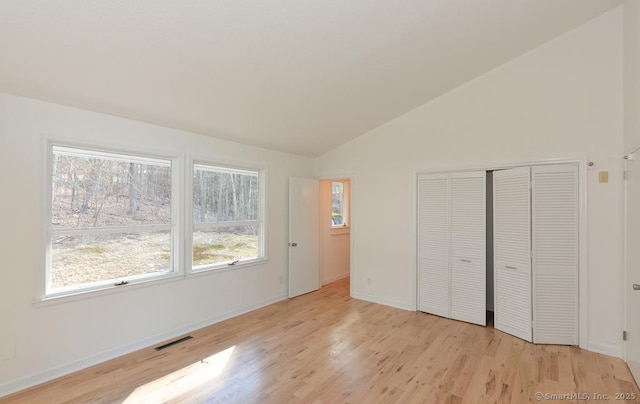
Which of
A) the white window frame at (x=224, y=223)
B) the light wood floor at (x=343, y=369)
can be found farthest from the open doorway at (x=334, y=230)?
the light wood floor at (x=343, y=369)

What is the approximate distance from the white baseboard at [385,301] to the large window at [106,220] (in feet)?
9.60

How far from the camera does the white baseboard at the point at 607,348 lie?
3.05 meters

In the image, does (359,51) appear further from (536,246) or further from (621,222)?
(621,222)

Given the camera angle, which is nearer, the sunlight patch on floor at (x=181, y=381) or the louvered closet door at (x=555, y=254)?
the sunlight patch on floor at (x=181, y=381)

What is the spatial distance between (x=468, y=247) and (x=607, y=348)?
1.62 m

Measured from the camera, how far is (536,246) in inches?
134

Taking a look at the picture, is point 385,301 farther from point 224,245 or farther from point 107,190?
point 107,190

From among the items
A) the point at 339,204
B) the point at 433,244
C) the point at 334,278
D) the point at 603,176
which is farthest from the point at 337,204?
the point at 603,176

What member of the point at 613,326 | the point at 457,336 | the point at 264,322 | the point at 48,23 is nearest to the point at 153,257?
the point at 264,322

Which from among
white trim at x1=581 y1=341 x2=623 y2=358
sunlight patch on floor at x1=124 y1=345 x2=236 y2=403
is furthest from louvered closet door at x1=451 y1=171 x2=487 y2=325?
sunlight patch on floor at x1=124 y1=345 x2=236 y2=403

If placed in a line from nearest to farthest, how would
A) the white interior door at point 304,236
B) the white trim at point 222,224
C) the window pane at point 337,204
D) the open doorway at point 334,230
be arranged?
the white trim at point 222,224 → the white interior door at point 304,236 → the open doorway at point 334,230 → the window pane at point 337,204

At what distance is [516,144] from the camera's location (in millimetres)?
3639

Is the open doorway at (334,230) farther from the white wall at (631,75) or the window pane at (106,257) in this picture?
the white wall at (631,75)

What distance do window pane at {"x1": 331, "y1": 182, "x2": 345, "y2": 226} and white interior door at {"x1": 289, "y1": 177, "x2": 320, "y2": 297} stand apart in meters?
1.04
